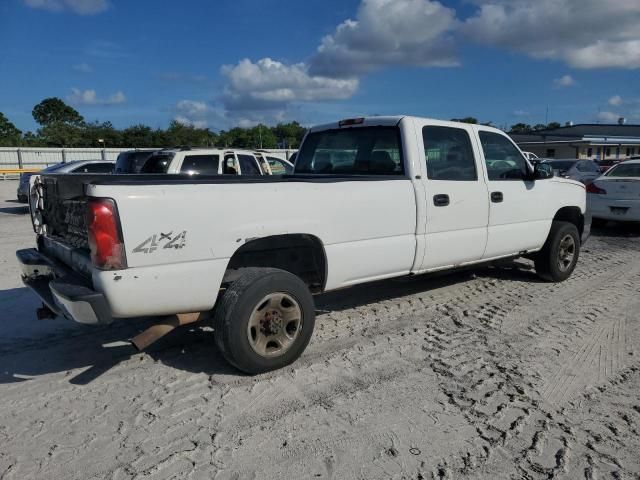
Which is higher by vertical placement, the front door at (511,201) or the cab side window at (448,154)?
the cab side window at (448,154)

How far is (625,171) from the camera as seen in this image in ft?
38.9

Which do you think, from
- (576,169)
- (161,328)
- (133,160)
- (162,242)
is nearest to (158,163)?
(133,160)

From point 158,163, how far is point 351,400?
8.45 meters

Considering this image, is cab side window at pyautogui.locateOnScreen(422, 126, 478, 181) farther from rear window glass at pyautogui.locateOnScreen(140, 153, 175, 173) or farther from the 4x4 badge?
rear window glass at pyautogui.locateOnScreen(140, 153, 175, 173)

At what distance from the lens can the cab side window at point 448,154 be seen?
17.0 feet

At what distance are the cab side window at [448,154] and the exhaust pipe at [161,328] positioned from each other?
2605 millimetres

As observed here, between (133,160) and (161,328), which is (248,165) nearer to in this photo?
(133,160)

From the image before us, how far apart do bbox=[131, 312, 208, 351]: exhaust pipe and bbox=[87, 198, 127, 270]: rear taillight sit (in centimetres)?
60

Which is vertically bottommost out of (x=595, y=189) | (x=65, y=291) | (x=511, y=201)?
(x=65, y=291)

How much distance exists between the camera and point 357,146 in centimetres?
557

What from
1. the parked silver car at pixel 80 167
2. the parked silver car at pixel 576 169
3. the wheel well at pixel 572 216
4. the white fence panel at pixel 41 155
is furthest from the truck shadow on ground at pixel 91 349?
the white fence panel at pixel 41 155

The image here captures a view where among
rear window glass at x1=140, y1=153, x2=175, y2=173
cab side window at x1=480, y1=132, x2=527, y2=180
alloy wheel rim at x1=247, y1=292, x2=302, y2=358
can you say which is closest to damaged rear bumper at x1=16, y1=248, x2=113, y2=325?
alloy wheel rim at x1=247, y1=292, x2=302, y2=358

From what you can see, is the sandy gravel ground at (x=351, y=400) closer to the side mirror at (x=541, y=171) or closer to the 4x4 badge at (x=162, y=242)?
the 4x4 badge at (x=162, y=242)

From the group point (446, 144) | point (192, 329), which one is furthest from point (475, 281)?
point (192, 329)
